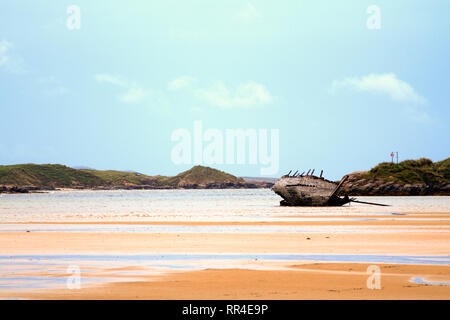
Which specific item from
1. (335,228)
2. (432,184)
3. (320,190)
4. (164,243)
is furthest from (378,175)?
(164,243)

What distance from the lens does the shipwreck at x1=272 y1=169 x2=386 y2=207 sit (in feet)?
172

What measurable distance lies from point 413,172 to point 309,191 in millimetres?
75708

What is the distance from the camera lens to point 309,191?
52.6m

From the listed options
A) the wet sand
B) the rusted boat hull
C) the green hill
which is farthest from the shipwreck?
the green hill

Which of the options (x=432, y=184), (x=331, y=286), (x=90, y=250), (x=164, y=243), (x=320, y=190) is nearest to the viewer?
(x=331, y=286)

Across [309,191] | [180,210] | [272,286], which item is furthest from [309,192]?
[272,286]

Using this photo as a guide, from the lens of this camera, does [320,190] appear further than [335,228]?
Yes

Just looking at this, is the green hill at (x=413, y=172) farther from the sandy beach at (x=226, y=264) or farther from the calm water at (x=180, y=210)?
the sandy beach at (x=226, y=264)

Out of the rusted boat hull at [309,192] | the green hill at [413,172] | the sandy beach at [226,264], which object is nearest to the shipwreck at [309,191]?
the rusted boat hull at [309,192]

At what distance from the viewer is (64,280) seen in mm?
11500

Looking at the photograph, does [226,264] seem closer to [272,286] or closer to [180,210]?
[272,286]

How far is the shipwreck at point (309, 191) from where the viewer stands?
52278mm
